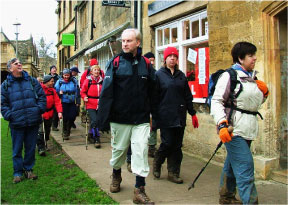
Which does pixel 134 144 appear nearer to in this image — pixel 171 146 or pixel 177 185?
pixel 171 146

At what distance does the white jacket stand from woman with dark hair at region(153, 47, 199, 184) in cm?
131

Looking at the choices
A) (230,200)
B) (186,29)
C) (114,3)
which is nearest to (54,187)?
(230,200)

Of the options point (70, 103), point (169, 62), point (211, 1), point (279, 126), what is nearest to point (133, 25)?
point (70, 103)

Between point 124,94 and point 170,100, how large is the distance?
3.41ft

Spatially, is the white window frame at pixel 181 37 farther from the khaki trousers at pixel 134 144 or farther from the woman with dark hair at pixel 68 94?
the khaki trousers at pixel 134 144

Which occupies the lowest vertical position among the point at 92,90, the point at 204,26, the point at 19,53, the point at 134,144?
the point at 134,144

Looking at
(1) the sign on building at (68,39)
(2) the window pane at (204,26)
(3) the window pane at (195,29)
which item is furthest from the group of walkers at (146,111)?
(1) the sign on building at (68,39)

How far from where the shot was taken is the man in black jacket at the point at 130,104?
13.2ft

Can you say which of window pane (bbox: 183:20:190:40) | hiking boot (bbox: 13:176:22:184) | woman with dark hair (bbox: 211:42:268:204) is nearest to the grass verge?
hiking boot (bbox: 13:176:22:184)

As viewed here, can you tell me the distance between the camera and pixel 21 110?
208 inches

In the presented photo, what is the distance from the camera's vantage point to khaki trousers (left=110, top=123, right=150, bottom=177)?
13.1 feet

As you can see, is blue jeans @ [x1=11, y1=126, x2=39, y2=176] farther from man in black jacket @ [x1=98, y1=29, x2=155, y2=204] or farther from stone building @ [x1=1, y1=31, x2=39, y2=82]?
stone building @ [x1=1, y1=31, x2=39, y2=82]

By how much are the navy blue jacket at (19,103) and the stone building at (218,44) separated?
132 inches

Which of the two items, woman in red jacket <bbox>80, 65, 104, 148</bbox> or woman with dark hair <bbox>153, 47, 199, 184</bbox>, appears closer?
woman with dark hair <bbox>153, 47, 199, 184</bbox>
